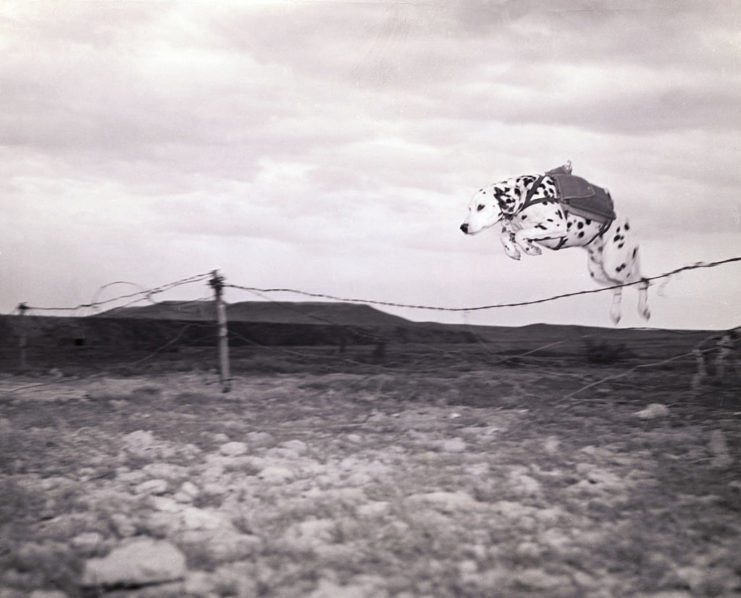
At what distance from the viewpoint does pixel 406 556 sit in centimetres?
258

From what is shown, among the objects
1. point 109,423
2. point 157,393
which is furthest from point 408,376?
point 109,423

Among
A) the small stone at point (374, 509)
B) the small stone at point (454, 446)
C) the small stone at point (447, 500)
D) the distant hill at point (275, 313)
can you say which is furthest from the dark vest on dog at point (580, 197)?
the small stone at point (374, 509)

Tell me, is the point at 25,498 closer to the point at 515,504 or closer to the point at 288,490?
the point at 288,490

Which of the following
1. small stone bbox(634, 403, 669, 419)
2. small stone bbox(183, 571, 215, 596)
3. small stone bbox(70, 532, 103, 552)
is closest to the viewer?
small stone bbox(183, 571, 215, 596)

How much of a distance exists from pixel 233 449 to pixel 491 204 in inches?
110

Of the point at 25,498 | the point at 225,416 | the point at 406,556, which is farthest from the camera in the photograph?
the point at 225,416

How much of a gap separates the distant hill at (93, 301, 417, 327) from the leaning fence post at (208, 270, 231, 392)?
1.15ft

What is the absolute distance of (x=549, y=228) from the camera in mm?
5355

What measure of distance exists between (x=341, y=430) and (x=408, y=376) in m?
1.60

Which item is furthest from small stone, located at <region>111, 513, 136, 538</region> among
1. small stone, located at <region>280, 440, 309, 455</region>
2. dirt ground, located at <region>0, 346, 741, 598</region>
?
small stone, located at <region>280, 440, 309, 455</region>

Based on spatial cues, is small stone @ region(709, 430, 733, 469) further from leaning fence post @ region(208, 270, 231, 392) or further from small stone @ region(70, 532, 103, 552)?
leaning fence post @ region(208, 270, 231, 392)

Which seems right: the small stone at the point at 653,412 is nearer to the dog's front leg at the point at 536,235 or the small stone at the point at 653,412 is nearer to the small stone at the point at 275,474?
the dog's front leg at the point at 536,235

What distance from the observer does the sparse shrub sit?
556 cm

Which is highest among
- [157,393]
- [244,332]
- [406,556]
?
[244,332]
